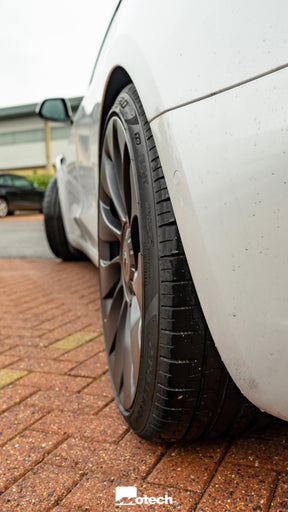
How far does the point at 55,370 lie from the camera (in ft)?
6.92

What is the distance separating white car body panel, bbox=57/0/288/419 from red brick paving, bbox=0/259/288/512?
0.96 ft

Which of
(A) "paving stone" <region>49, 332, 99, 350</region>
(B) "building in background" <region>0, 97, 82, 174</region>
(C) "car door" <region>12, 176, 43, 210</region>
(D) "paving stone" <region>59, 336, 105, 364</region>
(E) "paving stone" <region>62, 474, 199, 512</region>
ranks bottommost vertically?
(E) "paving stone" <region>62, 474, 199, 512</region>

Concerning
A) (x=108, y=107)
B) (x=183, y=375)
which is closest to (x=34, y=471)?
(x=183, y=375)

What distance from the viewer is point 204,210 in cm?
104

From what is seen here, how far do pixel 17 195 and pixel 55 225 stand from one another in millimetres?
11875

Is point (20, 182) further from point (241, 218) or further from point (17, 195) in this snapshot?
point (241, 218)

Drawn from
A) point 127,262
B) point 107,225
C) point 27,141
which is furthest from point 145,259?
point 27,141

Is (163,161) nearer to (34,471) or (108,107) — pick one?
(108,107)

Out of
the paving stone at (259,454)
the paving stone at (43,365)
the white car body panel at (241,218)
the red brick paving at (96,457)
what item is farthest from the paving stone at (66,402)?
the white car body panel at (241,218)

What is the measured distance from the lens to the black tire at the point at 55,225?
15.2 ft

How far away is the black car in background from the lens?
15.6 metres

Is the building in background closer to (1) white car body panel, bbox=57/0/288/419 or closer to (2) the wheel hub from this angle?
(2) the wheel hub

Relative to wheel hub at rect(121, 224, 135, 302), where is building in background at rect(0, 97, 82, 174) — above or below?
above

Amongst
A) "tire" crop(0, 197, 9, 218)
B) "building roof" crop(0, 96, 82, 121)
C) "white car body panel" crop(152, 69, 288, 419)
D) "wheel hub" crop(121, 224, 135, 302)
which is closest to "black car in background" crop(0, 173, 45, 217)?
"tire" crop(0, 197, 9, 218)
